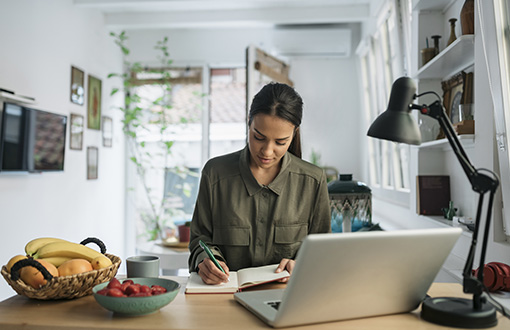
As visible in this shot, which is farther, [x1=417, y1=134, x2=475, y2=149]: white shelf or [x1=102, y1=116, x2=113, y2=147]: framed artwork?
[x1=102, y1=116, x2=113, y2=147]: framed artwork

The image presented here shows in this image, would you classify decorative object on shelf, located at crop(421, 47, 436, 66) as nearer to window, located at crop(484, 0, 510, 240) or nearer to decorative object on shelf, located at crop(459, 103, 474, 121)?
decorative object on shelf, located at crop(459, 103, 474, 121)

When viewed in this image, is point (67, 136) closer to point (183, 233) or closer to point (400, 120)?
point (183, 233)

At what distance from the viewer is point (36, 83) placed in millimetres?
3898

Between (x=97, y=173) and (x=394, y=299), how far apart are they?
Answer: 14.4ft

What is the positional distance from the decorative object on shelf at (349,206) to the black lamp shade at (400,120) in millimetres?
1414

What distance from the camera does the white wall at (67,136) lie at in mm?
3557

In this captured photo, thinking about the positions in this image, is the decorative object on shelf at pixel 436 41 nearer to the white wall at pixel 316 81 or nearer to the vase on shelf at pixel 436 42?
the vase on shelf at pixel 436 42

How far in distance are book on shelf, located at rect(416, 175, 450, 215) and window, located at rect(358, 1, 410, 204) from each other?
0.76 m

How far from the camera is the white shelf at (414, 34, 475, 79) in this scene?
2.01m

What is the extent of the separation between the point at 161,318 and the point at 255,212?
695 millimetres

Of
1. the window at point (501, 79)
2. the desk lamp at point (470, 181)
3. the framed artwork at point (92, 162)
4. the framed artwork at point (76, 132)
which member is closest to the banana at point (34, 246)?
the desk lamp at point (470, 181)

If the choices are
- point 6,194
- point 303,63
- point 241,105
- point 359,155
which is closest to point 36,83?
point 6,194

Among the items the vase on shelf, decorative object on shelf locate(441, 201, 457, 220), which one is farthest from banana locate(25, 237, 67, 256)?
the vase on shelf

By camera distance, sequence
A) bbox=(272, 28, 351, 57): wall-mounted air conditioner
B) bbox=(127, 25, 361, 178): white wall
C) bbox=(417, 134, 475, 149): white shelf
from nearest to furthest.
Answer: bbox=(417, 134, 475, 149): white shelf → bbox=(272, 28, 351, 57): wall-mounted air conditioner → bbox=(127, 25, 361, 178): white wall
